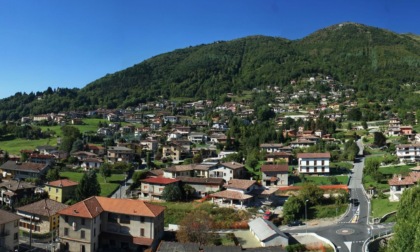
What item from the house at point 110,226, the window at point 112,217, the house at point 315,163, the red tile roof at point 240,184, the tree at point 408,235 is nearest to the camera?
the tree at point 408,235

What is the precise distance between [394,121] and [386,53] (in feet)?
308

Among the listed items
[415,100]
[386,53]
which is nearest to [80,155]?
[415,100]

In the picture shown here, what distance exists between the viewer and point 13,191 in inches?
1692

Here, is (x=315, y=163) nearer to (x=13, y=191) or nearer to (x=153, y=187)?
(x=153, y=187)

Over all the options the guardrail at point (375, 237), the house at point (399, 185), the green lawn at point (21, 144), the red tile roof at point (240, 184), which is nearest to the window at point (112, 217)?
the red tile roof at point (240, 184)

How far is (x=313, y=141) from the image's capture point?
68.7 metres

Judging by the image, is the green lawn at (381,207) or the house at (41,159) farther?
the house at (41,159)

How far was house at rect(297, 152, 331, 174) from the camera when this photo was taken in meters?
51.5

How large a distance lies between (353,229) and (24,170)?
42.2 m

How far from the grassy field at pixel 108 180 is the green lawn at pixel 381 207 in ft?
92.6

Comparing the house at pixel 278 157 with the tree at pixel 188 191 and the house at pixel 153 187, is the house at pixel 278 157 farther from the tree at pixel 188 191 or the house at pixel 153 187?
the house at pixel 153 187

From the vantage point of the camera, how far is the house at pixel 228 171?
49.5 m

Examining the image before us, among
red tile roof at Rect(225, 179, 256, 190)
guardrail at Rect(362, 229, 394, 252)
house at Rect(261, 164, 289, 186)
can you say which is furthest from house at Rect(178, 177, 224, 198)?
guardrail at Rect(362, 229, 394, 252)

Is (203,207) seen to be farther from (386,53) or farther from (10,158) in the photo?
→ (386,53)
